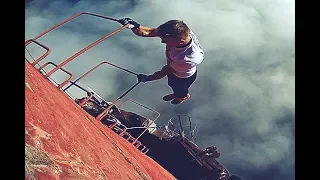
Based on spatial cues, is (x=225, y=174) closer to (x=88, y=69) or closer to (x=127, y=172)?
(x=127, y=172)

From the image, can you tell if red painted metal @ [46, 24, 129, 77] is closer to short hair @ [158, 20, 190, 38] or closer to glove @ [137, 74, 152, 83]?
short hair @ [158, 20, 190, 38]

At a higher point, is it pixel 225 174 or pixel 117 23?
pixel 117 23

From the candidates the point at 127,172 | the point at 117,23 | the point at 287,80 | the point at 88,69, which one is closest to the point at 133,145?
the point at 127,172

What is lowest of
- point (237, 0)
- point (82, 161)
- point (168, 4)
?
point (82, 161)

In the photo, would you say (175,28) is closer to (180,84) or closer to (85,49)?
(180,84)

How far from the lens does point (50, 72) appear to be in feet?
21.6

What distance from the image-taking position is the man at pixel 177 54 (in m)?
6.68

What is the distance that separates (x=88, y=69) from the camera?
6.65 m

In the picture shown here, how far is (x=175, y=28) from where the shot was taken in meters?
6.73

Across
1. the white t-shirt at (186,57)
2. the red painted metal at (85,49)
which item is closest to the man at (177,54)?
the white t-shirt at (186,57)

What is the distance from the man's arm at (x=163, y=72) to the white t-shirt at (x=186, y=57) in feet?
0.14

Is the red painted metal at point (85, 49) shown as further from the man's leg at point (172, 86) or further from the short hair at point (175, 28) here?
the man's leg at point (172, 86)
